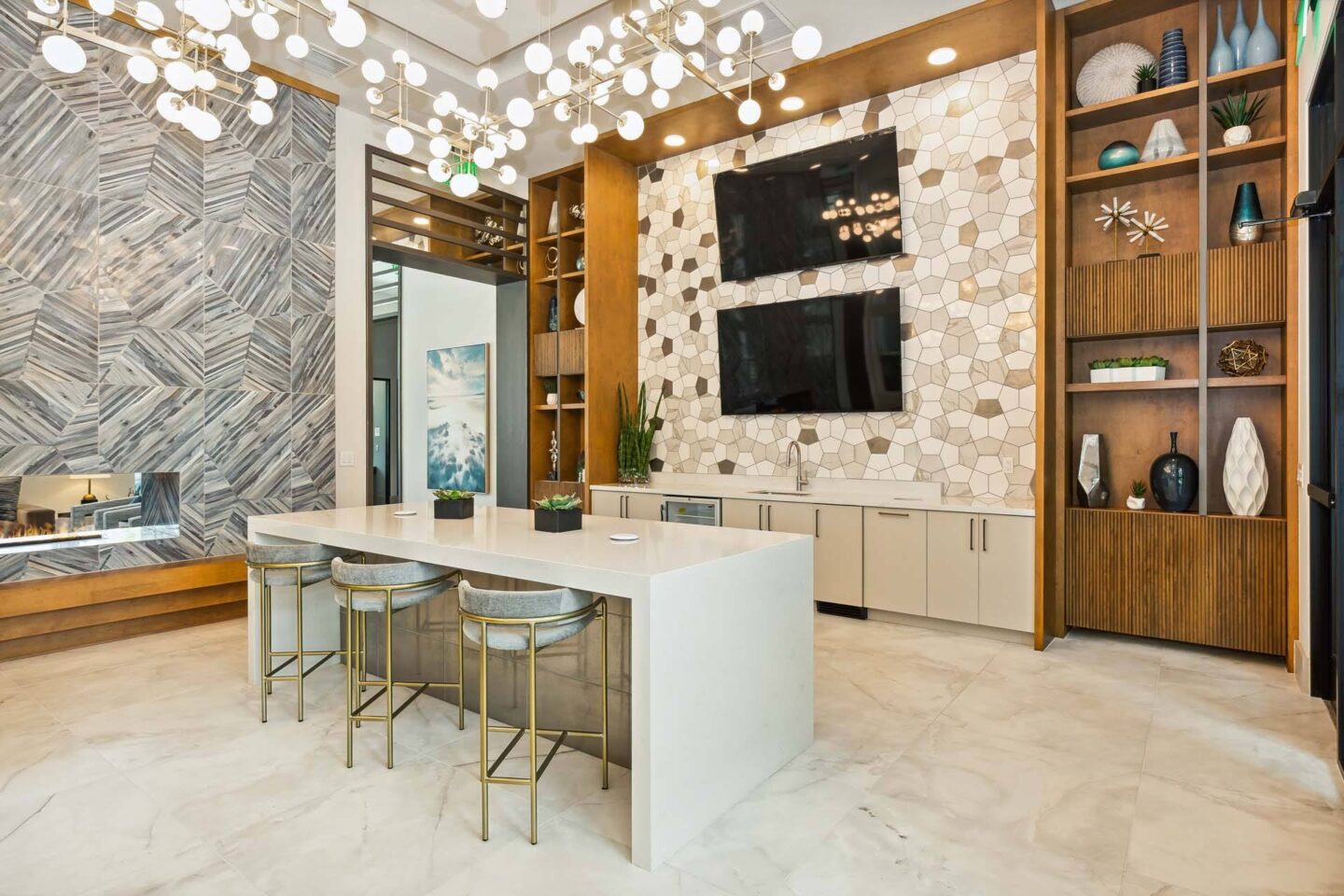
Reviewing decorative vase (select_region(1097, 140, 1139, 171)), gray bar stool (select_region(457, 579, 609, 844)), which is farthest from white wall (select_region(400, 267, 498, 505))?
decorative vase (select_region(1097, 140, 1139, 171))

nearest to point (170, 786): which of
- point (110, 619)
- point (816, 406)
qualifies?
point (110, 619)

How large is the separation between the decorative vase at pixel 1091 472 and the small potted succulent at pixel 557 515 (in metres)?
2.88

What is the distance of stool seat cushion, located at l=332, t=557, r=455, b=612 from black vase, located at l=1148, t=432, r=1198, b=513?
11.7 feet

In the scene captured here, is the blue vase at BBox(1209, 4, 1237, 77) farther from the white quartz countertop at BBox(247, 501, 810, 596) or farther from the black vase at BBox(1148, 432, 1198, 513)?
the white quartz countertop at BBox(247, 501, 810, 596)

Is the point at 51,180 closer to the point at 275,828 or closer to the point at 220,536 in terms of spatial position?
the point at 220,536

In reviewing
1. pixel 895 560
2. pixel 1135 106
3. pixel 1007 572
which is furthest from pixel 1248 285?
pixel 895 560

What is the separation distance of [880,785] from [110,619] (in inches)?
163

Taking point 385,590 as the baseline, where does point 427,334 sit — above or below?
above

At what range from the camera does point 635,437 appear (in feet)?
18.7

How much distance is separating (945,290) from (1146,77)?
144 centimetres

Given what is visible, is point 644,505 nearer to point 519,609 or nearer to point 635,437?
point 635,437

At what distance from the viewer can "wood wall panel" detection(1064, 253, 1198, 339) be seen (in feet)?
11.9

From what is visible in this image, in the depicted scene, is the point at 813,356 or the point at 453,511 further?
the point at 813,356

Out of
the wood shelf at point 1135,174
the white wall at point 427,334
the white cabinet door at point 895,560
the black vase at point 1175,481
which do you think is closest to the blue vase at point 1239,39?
the wood shelf at point 1135,174
